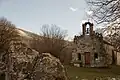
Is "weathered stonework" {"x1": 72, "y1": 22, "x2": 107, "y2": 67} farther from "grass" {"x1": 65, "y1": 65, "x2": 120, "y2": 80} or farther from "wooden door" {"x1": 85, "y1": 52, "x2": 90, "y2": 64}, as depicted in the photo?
"grass" {"x1": 65, "y1": 65, "x2": 120, "y2": 80}

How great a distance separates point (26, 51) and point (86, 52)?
27.9m

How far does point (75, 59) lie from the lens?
3481 cm

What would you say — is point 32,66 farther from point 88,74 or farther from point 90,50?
point 90,50

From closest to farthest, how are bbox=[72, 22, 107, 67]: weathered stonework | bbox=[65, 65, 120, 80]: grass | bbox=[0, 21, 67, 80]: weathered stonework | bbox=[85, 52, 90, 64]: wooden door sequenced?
bbox=[0, 21, 67, 80]: weathered stonework → bbox=[65, 65, 120, 80]: grass → bbox=[72, 22, 107, 67]: weathered stonework → bbox=[85, 52, 90, 64]: wooden door

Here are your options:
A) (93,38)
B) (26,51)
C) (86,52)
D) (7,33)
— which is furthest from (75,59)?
(26,51)

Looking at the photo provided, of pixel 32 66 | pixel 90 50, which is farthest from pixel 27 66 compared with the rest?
pixel 90 50

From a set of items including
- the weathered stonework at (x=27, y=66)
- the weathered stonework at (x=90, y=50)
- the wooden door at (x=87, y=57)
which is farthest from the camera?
the wooden door at (x=87, y=57)

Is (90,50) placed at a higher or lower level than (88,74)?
higher

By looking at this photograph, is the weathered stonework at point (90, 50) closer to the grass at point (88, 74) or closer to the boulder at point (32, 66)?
the grass at point (88, 74)

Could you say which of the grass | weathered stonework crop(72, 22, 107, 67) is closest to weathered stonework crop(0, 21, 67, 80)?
the grass

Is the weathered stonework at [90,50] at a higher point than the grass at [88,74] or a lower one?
higher

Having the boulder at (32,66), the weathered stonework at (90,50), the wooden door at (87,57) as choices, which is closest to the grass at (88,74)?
the weathered stonework at (90,50)

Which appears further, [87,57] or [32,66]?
[87,57]

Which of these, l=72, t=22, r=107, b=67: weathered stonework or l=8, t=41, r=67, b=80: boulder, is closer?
l=8, t=41, r=67, b=80: boulder
